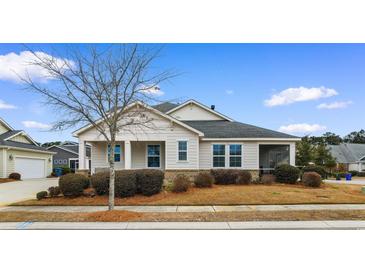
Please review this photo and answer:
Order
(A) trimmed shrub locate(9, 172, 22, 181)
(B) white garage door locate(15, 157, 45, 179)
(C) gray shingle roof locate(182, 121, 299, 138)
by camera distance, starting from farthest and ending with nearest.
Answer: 1. (B) white garage door locate(15, 157, 45, 179)
2. (A) trimmed shrub locate(9, 172, 22, 181)
3. (C) gray shingle roof locate(182, 121, 299, 138)

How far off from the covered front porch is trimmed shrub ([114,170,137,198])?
498 cm

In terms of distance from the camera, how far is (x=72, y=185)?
1277cm

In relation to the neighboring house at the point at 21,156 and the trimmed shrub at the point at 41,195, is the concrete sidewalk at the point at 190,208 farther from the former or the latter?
the neighboring house at the point at 21,156

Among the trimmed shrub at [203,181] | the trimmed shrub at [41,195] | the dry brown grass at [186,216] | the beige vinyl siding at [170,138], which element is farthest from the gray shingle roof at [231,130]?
the trimmed shrub at [41,195]

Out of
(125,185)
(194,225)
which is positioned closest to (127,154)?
(125,185)

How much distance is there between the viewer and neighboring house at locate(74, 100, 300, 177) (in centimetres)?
1667

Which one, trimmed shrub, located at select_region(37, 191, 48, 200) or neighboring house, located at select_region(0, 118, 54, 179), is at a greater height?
neighboring house, located at select_region(0, 118, 54, 179)

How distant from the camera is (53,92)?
10156 millimetres

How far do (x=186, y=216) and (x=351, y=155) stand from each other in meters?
36.9

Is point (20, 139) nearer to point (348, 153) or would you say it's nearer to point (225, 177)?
point (225, 177)

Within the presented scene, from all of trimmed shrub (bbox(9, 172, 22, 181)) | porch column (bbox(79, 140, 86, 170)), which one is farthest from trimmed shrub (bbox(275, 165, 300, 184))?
trimmed shrub (bbox(9, 172, 22, 181))

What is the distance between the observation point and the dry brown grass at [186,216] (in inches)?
330

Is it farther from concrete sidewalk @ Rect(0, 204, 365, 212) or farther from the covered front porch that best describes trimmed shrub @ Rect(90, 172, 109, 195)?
the covered front porch
